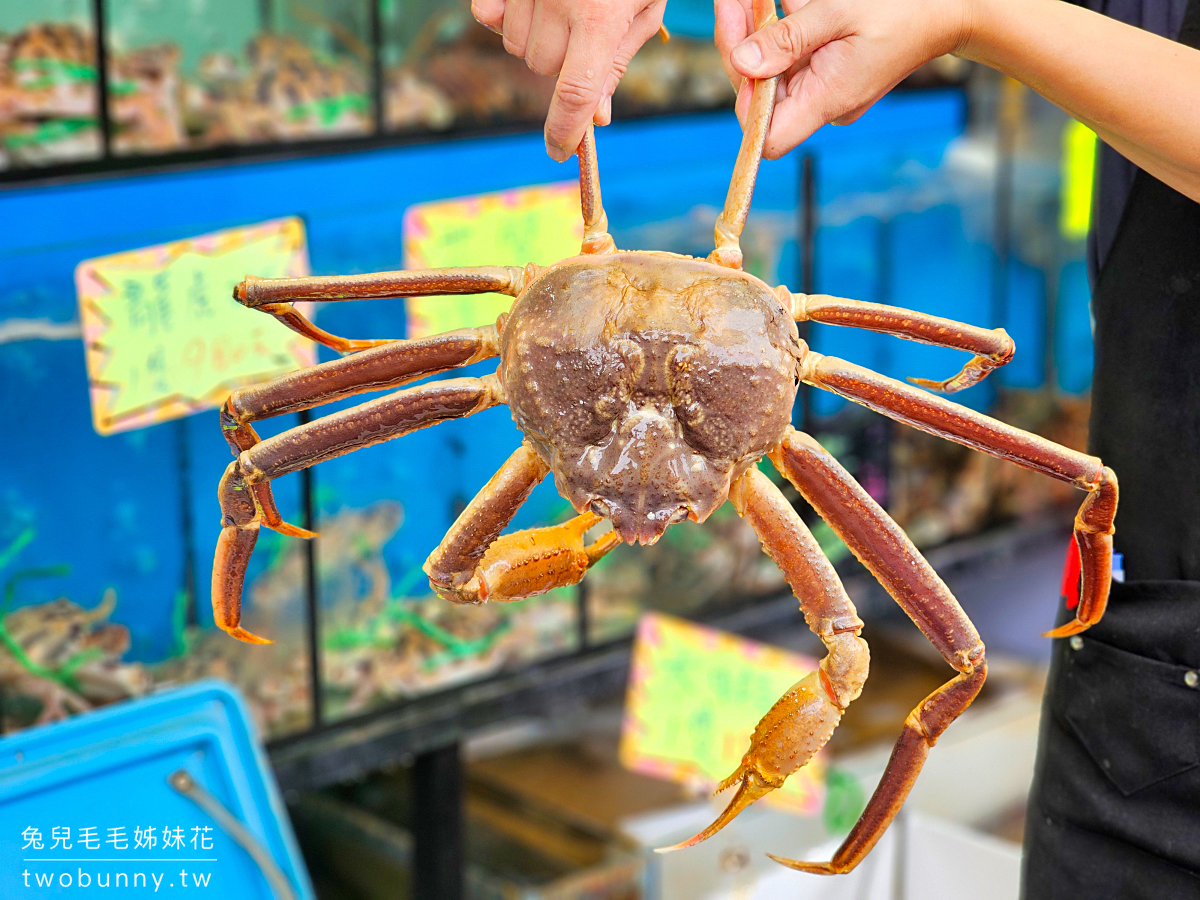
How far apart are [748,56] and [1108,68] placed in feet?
0.78

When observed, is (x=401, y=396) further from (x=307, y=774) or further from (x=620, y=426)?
(x=307, y=774)

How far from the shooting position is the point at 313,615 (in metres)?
1.95

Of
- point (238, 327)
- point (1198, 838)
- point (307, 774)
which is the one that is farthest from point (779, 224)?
point (1198, 838)

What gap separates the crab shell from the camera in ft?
2.73

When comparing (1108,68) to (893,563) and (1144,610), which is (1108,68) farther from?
(1144,610)

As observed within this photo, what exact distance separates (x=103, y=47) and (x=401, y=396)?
124cm

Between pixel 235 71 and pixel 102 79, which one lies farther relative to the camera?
pixel 235 71

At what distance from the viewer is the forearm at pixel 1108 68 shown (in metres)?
0.82

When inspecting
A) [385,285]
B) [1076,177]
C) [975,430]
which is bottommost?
[975,430]

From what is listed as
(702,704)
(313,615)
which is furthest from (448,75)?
(702,704)

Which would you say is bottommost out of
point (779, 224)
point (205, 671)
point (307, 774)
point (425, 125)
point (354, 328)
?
point (307, 774)

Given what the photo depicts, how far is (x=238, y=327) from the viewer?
1.68 m

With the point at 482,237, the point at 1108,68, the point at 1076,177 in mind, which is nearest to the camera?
the point at 1108,68

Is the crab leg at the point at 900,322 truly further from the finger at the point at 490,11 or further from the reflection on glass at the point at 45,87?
the reflection on glass at the point at 45,87
